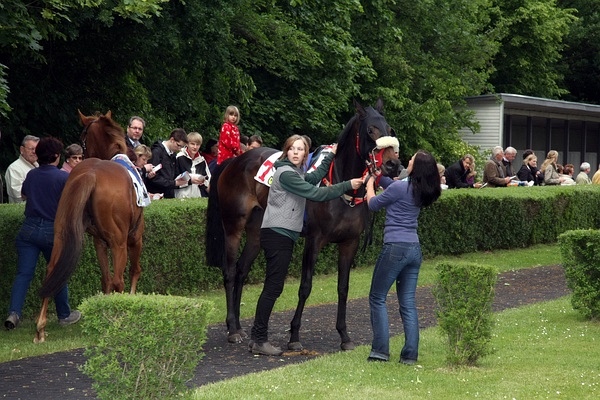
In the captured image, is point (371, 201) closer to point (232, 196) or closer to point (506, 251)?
point (232, 196)

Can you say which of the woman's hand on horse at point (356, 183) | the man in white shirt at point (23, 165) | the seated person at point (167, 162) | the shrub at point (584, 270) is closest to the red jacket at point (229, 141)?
the seated person at point (167, 162)

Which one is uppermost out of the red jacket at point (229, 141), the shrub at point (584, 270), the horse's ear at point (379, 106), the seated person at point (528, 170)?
the horse's ear at point (379, 106)

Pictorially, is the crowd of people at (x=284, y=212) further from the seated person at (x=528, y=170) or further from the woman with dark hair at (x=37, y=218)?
the seated person at (x=528, y=170)

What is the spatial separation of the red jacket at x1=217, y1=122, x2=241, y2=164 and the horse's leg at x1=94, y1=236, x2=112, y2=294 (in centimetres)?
290

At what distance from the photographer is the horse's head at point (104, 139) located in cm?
1174

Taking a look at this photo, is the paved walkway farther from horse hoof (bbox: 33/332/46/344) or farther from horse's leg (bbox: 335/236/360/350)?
horse hoof (bbox: 33/332/46/344)

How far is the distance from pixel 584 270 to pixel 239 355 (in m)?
4.78

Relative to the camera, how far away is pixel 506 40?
44.8 m

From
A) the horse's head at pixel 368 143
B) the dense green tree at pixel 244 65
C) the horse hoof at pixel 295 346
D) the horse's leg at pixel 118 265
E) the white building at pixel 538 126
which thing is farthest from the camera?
the white building at pixel 538 126

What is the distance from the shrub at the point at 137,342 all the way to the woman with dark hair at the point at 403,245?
11.2 feet

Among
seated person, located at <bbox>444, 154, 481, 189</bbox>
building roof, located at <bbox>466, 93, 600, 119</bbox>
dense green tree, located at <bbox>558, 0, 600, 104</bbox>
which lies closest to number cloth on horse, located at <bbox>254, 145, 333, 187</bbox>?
seated person, located at <bbox>444, 154, 481, 189</bbox>

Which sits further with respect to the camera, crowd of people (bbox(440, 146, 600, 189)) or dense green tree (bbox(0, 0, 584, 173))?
crowd of people (bbox(440, 146, 600, 189))

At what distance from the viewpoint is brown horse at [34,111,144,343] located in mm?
10125

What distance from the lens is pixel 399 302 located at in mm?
9734
